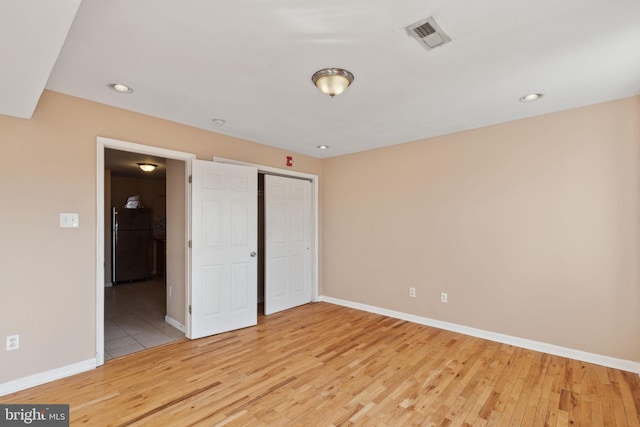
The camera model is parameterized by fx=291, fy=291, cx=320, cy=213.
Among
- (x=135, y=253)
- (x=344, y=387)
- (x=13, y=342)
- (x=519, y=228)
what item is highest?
(x=519, y=228)

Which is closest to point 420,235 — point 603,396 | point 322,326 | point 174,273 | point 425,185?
point 425,185

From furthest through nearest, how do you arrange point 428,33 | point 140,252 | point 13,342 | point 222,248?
point 140,252 < point 222,248 < point 13,342 < point 428,33

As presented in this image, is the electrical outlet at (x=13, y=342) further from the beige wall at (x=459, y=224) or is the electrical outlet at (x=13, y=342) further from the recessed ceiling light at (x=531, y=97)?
the recessed ceiling light at (x=531, y=97)

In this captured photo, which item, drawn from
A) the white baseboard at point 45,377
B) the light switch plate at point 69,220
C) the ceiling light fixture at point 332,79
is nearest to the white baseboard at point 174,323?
the white baseboard at point 45,377

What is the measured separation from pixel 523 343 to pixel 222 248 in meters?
3.64

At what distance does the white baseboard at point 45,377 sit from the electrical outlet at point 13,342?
258 mm

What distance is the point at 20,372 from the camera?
7.79 feet

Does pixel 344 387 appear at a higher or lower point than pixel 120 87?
lower

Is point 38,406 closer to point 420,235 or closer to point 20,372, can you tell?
point 20,372

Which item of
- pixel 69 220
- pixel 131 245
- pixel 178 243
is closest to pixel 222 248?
pixel 178 243

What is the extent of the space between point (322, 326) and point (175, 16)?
140 inches

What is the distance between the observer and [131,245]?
6668 millimetres

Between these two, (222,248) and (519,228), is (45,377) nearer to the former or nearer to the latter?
(222,248)

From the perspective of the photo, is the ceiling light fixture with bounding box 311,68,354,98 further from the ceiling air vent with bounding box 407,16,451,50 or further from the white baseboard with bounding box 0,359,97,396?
the white baseboard with bounding box 0,359,97,396
